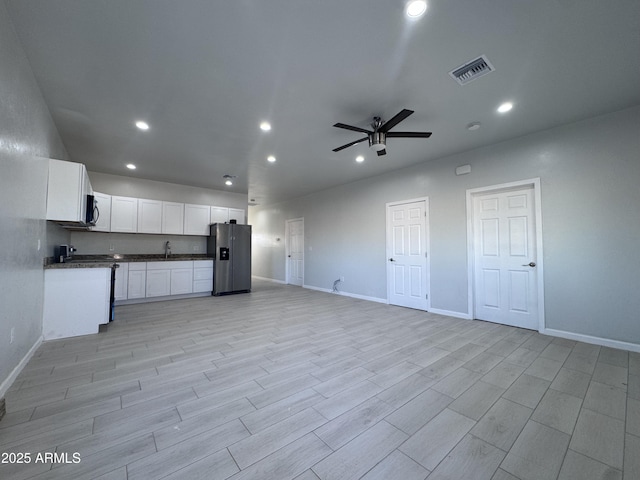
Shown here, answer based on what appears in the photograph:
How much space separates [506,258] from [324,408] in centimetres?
363

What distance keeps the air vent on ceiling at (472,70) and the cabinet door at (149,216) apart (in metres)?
6.23

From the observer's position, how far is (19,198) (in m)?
2.22

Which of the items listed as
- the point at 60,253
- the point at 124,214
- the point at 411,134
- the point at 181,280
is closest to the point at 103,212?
the point at 124,214

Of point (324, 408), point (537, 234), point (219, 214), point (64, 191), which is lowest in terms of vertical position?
point (324, 408)

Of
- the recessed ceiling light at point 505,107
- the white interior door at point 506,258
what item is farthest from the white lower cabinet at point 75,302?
the white interior door at point 506,258

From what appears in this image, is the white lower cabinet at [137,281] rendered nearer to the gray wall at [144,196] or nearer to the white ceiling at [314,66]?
the gray wall at [144,196]

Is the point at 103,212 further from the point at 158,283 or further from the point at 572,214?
the point at 572,214

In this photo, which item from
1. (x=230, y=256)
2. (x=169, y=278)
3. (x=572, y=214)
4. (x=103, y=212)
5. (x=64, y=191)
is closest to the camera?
(x=64, y=191)

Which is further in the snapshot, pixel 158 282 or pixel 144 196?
pixel 144 196

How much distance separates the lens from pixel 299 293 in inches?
260

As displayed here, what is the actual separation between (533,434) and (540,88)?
122 inches

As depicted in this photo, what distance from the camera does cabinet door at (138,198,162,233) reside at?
5762 millimetres

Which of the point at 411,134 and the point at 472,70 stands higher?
the point at 472,70

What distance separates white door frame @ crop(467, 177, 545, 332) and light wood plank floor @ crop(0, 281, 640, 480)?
62 cm
